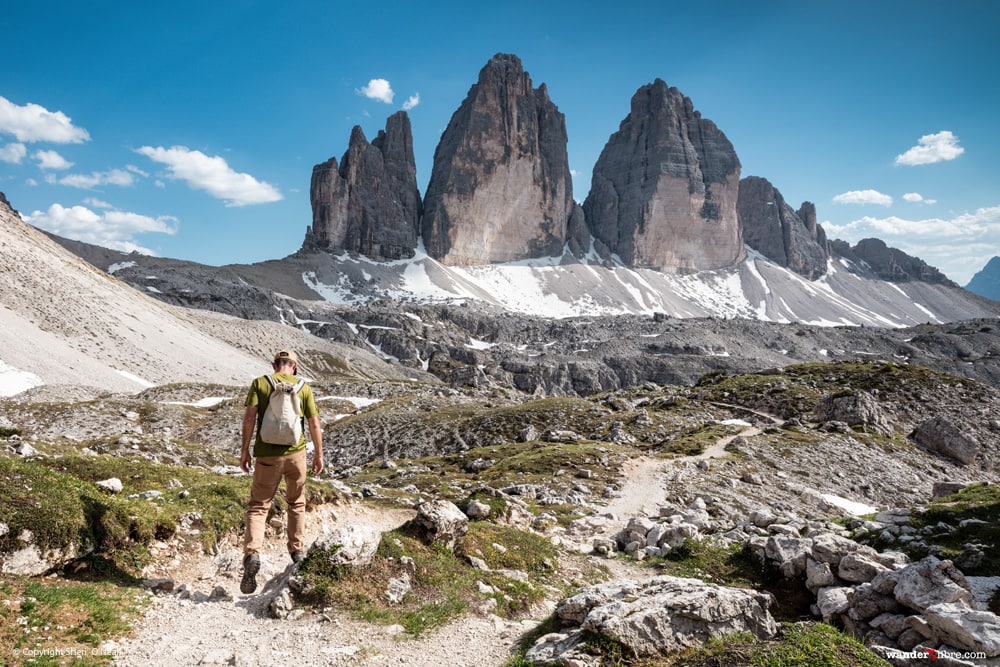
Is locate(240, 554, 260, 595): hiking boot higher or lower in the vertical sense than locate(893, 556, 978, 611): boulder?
higher

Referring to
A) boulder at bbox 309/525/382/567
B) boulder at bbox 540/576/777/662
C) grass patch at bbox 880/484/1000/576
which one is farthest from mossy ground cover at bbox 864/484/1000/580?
boulder at bbox 309/525/382/567

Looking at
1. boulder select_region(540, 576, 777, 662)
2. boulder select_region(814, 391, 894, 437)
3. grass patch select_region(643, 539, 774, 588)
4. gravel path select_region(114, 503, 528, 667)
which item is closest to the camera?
gravel path select_region(114, 503, 528, 667)

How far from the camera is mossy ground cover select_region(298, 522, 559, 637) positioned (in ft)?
27.2

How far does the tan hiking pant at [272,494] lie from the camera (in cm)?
911

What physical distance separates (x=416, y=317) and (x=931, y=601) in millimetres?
164134

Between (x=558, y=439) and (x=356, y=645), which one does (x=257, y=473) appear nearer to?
(x=356, y=645)

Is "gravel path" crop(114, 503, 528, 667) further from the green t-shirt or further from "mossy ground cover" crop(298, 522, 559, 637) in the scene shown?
the green t-shirt

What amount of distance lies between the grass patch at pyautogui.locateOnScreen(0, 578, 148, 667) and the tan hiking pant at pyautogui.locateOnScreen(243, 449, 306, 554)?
5.77ft

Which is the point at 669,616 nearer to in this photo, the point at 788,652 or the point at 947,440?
the point at 788,652

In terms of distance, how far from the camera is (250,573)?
29.2 feet

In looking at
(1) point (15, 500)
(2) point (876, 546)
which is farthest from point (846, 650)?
(1) point (15, 500)

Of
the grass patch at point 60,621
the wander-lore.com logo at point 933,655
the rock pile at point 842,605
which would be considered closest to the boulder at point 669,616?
the rock pile at point 842,605

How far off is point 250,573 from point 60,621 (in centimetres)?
266

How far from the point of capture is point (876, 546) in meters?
14.4
